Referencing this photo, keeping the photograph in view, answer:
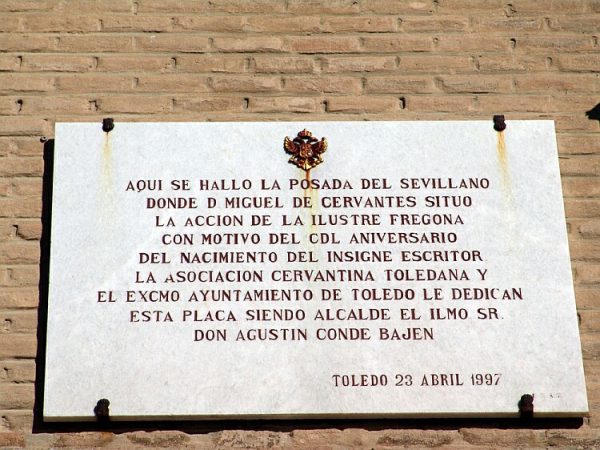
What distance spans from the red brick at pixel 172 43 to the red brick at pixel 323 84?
1.36 ft

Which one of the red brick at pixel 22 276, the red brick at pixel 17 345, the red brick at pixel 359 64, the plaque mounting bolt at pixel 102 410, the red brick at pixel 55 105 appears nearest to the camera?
the plaque mounting bolt at pixel 102 410

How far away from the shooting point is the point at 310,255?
400 cm

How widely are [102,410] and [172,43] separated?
1.65 m

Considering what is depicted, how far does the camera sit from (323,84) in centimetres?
442

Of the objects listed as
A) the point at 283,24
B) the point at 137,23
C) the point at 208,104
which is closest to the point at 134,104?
the point at 208,104

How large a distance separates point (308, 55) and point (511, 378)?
65.0 inches

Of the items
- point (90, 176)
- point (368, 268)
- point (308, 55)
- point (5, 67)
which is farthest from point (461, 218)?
point (5, 67)

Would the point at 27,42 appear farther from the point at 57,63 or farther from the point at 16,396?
→ the point at 16,396

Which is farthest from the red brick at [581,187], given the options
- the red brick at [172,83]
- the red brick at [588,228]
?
the red brick at [172,83]

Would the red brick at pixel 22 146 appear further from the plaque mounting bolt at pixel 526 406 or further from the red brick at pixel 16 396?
the plaque mounting bolt at pixel 526 406

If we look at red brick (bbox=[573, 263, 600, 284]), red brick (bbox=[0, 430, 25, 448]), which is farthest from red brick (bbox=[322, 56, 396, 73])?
red brick (bbox=[0, 430, 25, 448])

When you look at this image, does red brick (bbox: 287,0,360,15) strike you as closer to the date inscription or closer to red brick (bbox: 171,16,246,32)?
red brick (bbox: 171,16,246,32)

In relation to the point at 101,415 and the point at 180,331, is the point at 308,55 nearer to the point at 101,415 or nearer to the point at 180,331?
the point at 180,331

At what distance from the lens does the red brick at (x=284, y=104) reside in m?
4.36
